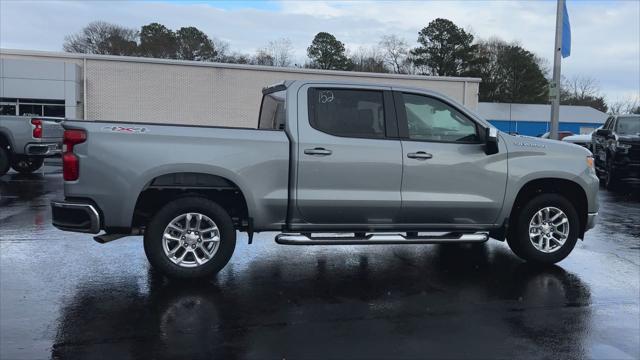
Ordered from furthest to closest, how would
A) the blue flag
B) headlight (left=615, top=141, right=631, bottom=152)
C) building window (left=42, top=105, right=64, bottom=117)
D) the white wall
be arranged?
building window (left=42, top=105, right=64, bottom=117), the white wall, the blue flag, headlight (left=615, top=141, right=631, bottom=152)

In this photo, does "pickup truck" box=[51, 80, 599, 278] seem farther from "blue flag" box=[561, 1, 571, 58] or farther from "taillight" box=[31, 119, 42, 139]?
"blue flag" box=[561, 1, 571, 58]

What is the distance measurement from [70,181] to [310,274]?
2.59 meters

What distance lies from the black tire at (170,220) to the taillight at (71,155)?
854 mm

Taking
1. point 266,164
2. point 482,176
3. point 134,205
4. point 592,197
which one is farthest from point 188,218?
point 592,197

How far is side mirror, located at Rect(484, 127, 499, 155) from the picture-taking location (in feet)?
21.7

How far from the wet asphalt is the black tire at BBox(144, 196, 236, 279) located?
14cm

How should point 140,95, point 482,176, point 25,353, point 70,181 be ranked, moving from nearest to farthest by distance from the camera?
1. point 25,353
2. point 70,181
3. point 482,176
4. point 140,95

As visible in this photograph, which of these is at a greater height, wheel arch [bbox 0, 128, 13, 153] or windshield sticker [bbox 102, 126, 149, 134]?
windshield sticker [bbox 102, 126, 149, 134]

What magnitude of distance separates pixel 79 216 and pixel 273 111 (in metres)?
2.51

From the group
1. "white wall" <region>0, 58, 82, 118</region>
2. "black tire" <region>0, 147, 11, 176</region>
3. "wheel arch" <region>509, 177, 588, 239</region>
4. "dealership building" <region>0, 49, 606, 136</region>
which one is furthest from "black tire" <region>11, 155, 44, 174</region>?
"white wall" <region>0, 58, 82, 118</region>

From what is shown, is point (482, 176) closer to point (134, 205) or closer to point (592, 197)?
point (592, 197)

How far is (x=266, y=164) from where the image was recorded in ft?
19.8

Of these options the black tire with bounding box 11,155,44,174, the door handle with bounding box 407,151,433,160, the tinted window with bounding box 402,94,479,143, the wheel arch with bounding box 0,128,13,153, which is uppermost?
the tinted window with bounding box 402,94,479,143

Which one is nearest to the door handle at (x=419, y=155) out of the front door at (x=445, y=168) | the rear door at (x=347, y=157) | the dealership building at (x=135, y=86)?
the front door at (x=445, y=168)
